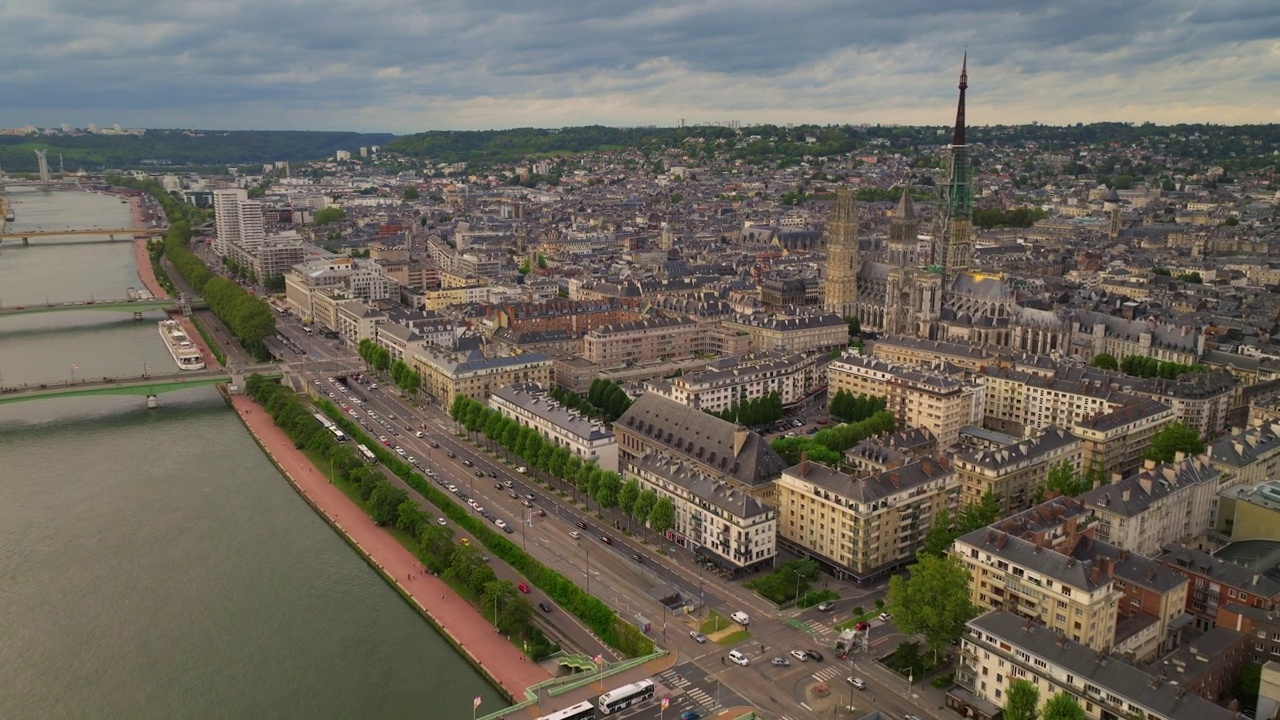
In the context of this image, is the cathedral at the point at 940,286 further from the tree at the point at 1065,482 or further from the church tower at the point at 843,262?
the tree at the point at 1065,482

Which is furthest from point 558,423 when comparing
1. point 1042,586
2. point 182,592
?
point 1042,586

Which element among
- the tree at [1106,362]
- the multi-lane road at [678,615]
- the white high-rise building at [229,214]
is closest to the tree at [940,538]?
the multi-lane road at [678,615]

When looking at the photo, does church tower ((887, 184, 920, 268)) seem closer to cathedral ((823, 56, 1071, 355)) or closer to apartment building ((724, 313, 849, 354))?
cathedral ((823, 56, 1071, 355))

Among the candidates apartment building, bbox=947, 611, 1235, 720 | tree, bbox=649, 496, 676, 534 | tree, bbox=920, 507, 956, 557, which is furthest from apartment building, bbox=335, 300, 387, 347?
apartment building, bbox=947, 611, 1235, 720

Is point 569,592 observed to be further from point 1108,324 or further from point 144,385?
point 1108,324

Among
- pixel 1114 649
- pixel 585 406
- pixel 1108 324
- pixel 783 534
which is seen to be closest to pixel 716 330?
pixel 585 406

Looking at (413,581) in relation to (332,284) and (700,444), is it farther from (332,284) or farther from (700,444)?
(332,284)
